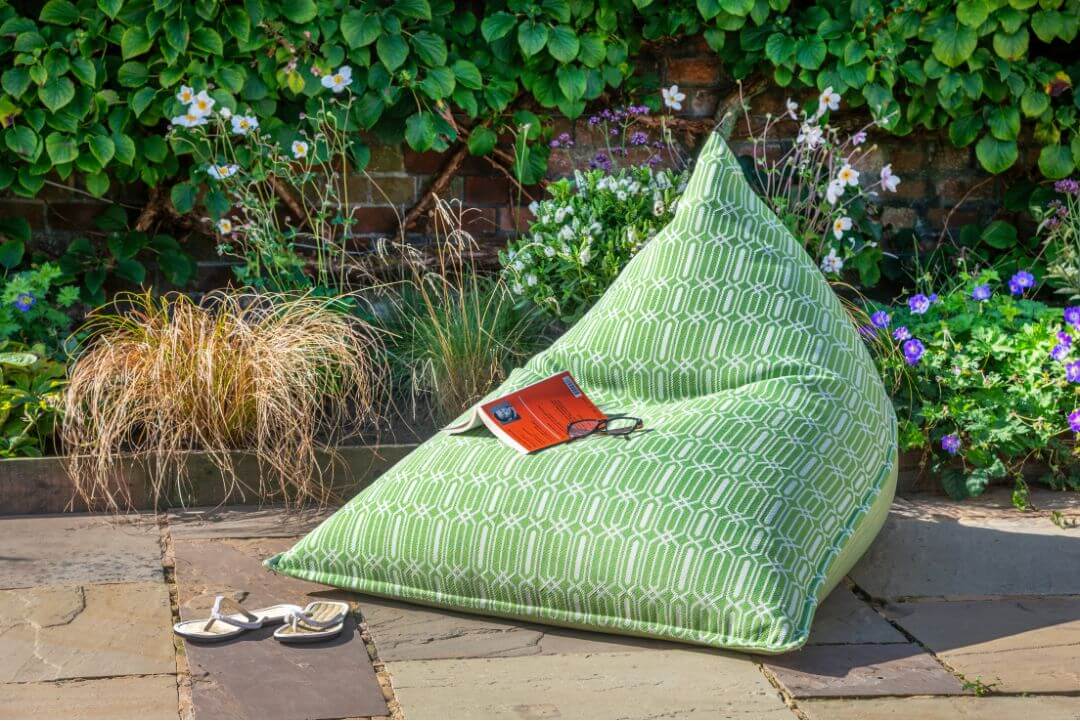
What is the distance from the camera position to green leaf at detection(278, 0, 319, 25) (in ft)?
12.3

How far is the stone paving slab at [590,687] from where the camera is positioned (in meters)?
1.96

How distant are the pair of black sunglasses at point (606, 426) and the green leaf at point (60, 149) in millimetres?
2038

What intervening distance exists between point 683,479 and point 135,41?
236 cm

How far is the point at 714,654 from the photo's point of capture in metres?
2.19

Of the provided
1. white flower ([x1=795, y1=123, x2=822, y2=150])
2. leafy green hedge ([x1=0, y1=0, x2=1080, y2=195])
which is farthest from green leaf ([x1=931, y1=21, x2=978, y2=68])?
white flower ([x1=795, y1=123, x2=822, y2=150])

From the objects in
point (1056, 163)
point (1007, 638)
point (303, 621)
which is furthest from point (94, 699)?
point (1056, 163)

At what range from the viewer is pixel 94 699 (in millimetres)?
1970

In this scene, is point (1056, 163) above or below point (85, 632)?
above

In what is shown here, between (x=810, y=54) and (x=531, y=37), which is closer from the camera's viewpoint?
(x=531, y=37)

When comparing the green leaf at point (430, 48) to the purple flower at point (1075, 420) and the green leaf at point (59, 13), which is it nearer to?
the green leaf at point (59, 13)

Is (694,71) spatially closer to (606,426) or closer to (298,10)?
(298,10)

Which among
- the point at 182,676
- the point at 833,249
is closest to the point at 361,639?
the point at 182,676

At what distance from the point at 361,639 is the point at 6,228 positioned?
2283 millimetres

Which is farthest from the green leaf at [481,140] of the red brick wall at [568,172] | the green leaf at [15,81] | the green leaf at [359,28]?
the green leaf at [15,81]
